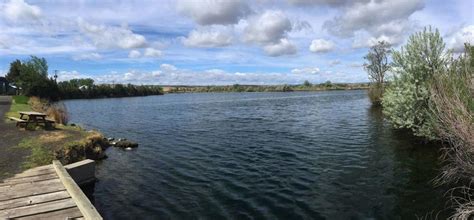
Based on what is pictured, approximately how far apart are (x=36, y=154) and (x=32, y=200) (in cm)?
737

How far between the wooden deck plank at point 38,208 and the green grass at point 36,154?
5.47m

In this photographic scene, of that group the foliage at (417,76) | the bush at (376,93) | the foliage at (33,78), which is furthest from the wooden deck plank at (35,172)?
the foliage at (33,78)

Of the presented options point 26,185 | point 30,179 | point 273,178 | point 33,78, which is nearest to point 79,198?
point 26,185

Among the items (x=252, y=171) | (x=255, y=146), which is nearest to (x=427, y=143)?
(x=255, y=146)

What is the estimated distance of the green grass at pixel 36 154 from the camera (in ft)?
50.0

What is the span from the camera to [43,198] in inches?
408

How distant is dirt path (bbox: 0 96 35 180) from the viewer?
1409cm

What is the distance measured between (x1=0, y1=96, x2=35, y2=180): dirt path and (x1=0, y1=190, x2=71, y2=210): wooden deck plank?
307cm

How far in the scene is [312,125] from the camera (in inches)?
1382

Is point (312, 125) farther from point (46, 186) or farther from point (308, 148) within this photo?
point (46, 186)

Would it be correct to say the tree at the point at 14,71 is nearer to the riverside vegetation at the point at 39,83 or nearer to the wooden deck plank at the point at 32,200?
the riverside vegetation at the point at 39,83

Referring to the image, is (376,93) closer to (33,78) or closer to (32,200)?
(32,200)

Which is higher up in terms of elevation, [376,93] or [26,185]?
[376,93]

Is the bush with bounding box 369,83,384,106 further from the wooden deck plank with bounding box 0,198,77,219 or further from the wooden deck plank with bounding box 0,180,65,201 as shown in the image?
the wooden deck plank with bounding box 0,198,77,219
